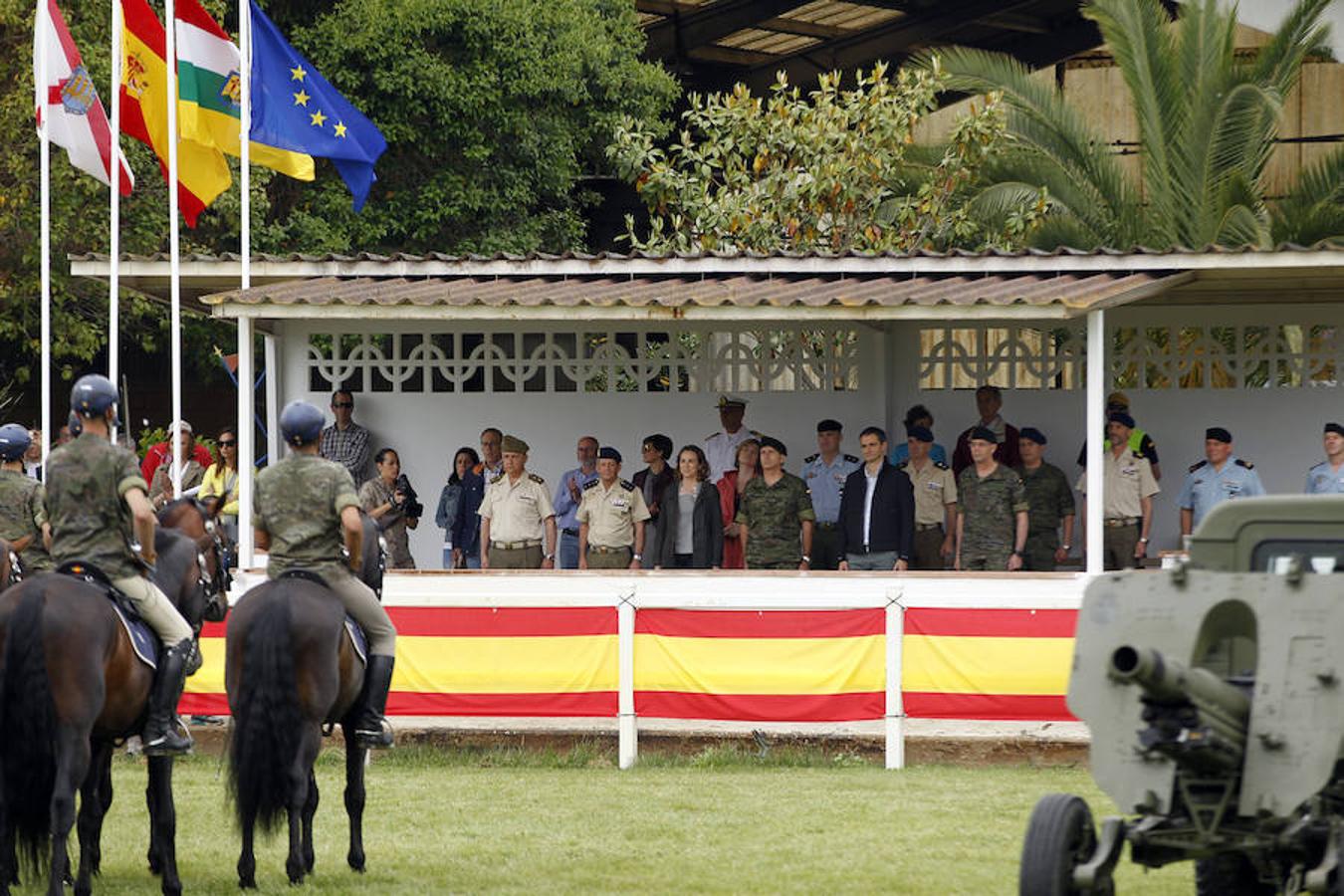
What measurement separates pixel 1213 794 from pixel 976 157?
1787 cm

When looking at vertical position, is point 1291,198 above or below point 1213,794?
above

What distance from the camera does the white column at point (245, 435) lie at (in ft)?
51.2

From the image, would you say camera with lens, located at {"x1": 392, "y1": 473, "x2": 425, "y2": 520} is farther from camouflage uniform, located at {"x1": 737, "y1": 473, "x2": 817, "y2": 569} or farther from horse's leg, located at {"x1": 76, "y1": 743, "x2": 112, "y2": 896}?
horse's leg, located at {"x1": 76, "y1": 743, "x2": 112, "y2": 896}

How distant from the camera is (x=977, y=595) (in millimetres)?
13789

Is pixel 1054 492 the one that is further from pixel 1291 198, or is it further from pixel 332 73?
pixel 332 73

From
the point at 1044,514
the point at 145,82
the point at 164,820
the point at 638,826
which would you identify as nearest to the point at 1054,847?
the point at 164,820

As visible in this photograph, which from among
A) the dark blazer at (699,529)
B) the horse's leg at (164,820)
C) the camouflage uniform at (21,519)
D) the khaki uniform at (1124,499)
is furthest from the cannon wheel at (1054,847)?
the khaki uniform at (1124,499)

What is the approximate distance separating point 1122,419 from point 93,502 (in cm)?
941

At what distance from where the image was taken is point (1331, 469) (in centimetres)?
1562

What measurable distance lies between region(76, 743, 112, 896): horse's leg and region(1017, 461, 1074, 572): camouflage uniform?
8143mm

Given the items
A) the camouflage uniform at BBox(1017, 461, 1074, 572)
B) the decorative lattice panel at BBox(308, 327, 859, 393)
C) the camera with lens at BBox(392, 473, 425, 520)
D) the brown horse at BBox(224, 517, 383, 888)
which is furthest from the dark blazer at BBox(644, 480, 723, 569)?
the brown horse at BBox(224, 517, 383, 888)

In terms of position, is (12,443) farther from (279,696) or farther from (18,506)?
(279,696)

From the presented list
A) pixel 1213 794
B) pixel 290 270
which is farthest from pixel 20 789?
pixel 290 270

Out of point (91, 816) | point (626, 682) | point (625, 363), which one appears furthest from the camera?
point (625, 363)
